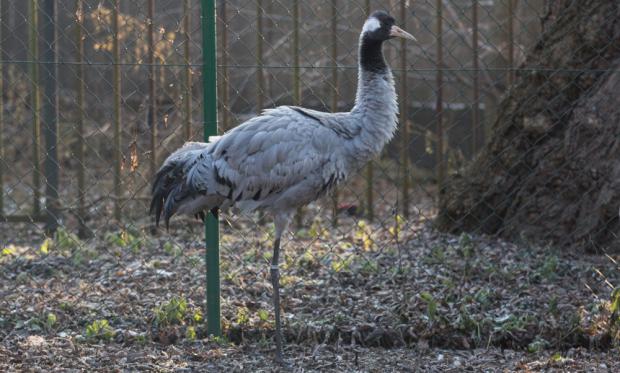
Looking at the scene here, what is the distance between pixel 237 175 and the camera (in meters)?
4.61

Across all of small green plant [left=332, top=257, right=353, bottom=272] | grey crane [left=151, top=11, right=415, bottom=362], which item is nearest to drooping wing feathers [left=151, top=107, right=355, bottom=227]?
grey crane [left=151, top=11, right=415, bottom=362]

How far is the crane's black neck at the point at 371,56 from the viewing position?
4.82m

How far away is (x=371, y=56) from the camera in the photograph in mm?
4832

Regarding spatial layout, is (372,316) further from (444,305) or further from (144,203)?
(144,203)

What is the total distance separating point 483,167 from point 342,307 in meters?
1.87

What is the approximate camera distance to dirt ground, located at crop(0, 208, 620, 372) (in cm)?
461

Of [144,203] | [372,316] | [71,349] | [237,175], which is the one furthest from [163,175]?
[144,203]

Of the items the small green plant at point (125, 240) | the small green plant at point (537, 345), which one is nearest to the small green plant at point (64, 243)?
the small green plant at point (125, 240)

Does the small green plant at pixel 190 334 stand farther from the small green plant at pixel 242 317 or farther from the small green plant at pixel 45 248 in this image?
the small green plant at pixel 45 248

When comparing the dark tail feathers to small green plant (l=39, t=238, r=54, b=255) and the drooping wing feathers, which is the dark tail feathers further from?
small green plant (l=39, t=238, r=54, b=255)

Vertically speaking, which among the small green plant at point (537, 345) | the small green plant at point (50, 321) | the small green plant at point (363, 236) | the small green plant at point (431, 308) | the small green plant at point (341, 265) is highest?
the small green plant at point (363, 236)

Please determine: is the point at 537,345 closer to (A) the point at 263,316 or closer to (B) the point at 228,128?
(A) the point at 263,316

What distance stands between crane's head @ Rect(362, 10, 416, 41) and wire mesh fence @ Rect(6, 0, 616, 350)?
0.27 m

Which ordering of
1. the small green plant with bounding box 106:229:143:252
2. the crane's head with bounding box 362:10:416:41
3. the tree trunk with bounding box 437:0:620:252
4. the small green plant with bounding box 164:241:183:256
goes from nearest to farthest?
the crane's head with bounding box 362:10:416:41, the tree trunk with bounding box 437:0:620:252, the small green plant with bounding box 106:229:143:252, the small green plant with bounding box 164:241:183:256
